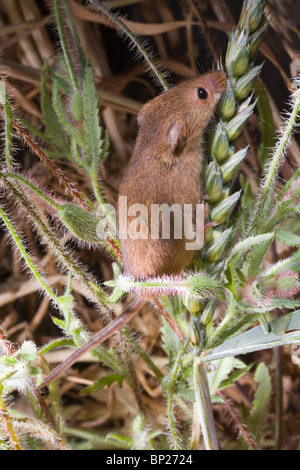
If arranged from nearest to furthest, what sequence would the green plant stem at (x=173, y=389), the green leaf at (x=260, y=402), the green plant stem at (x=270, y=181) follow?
the green plant stem at (x=270, y=181), the green plant stem at (x=173, y=389), the green leaf at (x=260, y=402)

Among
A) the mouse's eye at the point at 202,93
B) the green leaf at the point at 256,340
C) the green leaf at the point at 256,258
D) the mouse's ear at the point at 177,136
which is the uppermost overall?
the mouse's eye at the point at 202,93

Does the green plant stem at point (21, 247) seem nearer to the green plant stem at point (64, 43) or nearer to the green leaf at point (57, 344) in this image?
the green leaf at point (57, 344)

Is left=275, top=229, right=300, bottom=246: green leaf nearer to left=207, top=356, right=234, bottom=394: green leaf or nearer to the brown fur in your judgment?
the brown fur

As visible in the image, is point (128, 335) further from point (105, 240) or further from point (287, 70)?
point (287, 70)

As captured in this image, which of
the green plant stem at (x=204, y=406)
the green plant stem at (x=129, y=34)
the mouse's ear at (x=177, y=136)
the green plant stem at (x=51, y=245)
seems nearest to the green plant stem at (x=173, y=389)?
the green plant stem at (x=204, y=406)

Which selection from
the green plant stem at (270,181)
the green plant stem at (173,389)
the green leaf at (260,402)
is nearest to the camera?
the green plant stem at (270,181)

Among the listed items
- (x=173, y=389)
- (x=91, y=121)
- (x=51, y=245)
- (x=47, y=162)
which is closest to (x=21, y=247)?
(x=51, y=245)

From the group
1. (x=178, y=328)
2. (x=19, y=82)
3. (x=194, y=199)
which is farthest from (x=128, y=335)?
(x=19, y=82)
